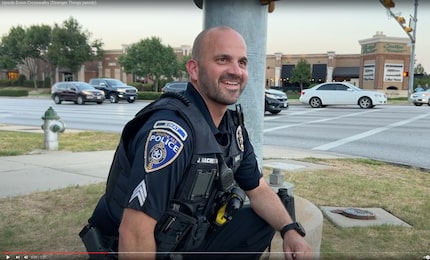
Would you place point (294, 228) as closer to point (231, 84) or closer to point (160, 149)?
point (231, 84)

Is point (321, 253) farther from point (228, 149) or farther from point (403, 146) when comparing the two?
point (403, 146)

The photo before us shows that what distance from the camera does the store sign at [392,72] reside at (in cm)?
4664

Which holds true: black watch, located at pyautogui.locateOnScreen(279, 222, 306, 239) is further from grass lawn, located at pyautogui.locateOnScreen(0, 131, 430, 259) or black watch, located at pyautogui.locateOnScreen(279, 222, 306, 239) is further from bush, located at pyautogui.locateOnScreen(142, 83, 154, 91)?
bush, located at pyautogui.locateOnScreen(142, 83, 154, 91)

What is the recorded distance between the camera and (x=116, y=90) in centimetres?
2955

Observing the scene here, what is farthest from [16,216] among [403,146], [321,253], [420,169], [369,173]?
[403,146]

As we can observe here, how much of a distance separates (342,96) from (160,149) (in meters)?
22.1

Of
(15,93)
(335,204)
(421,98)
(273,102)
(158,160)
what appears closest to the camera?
(158,160)

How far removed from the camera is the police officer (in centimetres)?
173

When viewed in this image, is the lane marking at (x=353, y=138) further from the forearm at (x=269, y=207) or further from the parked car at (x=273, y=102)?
the forearm at (x=269, y=207)

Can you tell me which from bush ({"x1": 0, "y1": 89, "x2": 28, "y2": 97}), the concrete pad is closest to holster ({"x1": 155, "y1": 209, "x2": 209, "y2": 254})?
the concrete pad

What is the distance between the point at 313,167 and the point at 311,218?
3.72 meters

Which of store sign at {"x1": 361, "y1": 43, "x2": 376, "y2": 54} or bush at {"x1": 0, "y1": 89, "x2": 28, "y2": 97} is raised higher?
store sign at {"x1": 361, "y1": 43, "x2": 376, "y2": 54}

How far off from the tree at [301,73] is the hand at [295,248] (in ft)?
159

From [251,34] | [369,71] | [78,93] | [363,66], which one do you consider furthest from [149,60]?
[251,34]
